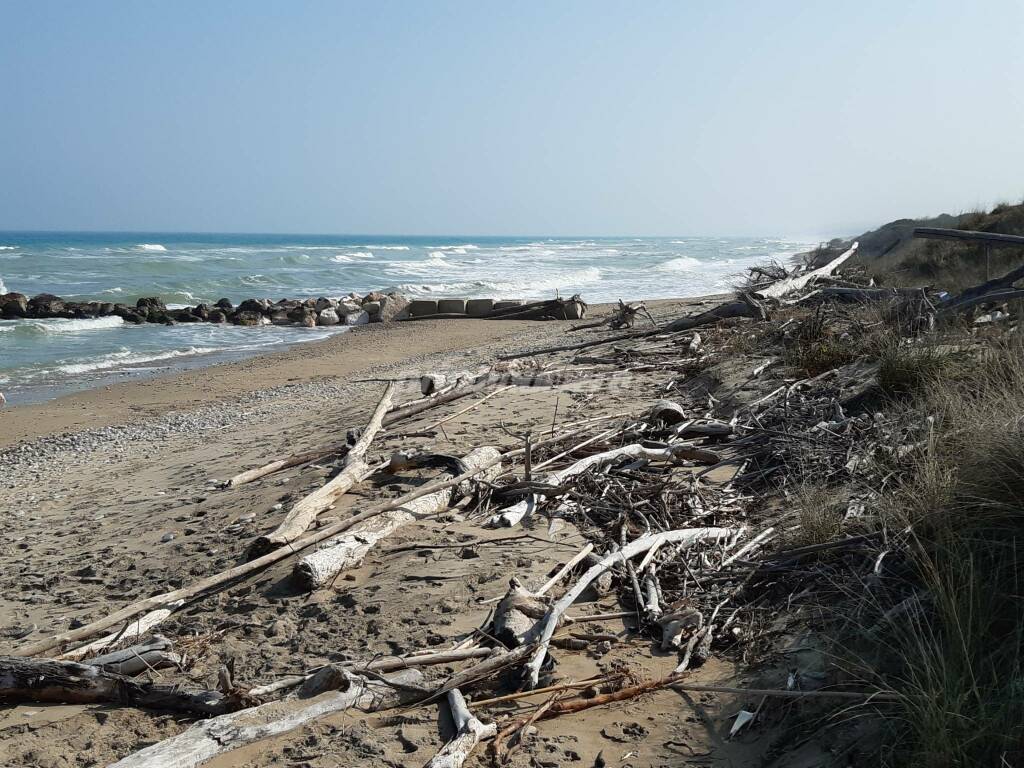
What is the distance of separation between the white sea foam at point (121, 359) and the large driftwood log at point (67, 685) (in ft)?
44.2

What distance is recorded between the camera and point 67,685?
3316 mm

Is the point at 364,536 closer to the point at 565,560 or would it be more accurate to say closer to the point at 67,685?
the point at 565,560

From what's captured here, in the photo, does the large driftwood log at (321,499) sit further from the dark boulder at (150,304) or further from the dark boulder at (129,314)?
the dark boulder at (150,304)

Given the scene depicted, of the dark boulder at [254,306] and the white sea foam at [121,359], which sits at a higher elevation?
the dark boulder at [254,306]

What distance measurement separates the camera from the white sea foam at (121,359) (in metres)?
15.8

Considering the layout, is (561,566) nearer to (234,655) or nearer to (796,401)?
(234,655)

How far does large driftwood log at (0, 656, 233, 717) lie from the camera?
10.8ft

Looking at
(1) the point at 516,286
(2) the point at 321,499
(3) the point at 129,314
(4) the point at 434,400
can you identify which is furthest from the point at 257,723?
(1) the point at 516,286

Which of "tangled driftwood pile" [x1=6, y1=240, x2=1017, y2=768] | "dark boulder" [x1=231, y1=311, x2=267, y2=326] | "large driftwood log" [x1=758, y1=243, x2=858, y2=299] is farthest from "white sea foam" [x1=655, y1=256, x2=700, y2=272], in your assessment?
"tangled driftwood pile" [x1=6, y1=240, x2=1017, y2=768]

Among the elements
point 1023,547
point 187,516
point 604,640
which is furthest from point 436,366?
point 1023,547

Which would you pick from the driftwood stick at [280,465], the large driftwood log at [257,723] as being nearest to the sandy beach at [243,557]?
the large driftwood log at [257,723]

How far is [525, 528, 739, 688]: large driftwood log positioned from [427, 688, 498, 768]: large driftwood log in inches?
11.5

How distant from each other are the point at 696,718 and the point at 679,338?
8653mm

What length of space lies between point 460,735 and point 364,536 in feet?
6.36
